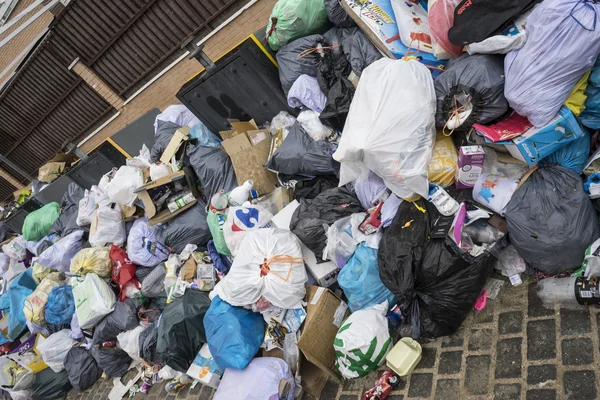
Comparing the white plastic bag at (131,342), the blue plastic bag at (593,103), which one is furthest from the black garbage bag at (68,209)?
the blue plastic bag at (593,103)

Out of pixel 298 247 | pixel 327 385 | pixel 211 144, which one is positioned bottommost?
pixel 327 385

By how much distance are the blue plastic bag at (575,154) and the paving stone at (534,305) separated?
673 millimetres

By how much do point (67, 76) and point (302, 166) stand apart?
6492 millimetres

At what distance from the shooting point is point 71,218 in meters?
5.37

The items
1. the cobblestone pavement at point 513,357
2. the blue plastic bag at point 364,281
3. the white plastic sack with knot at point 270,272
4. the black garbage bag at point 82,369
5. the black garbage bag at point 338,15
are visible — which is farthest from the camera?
the black garbage bag at point 82,369

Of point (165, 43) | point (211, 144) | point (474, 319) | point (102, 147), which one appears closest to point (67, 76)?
point (165, 43)

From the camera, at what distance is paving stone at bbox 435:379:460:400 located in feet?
6.77

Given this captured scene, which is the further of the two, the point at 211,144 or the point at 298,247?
the point at 211,144

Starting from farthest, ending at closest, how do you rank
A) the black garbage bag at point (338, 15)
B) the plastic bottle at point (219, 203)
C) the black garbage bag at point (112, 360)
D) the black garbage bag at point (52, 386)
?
the black garbage bag at point (52, 386) < the black garbage bag at point (112, 360) < the plastic bottle at point (219, 203) < the black garbage bag at point (338, 15)

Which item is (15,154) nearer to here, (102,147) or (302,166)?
(102,147)

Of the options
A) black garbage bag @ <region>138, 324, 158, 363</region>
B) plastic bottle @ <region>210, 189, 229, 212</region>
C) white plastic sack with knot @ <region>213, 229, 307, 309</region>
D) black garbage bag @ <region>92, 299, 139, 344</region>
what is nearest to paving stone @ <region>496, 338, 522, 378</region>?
white plastic sack with knot @ <region>213, 229, 307, 309</region>

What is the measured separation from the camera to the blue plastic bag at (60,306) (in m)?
4.46

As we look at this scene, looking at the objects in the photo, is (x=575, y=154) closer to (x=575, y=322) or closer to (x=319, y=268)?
(x=575, y=322)

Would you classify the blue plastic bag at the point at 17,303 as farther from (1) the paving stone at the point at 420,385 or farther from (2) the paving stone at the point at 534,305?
(2) the paving stone at the point at 534,305
